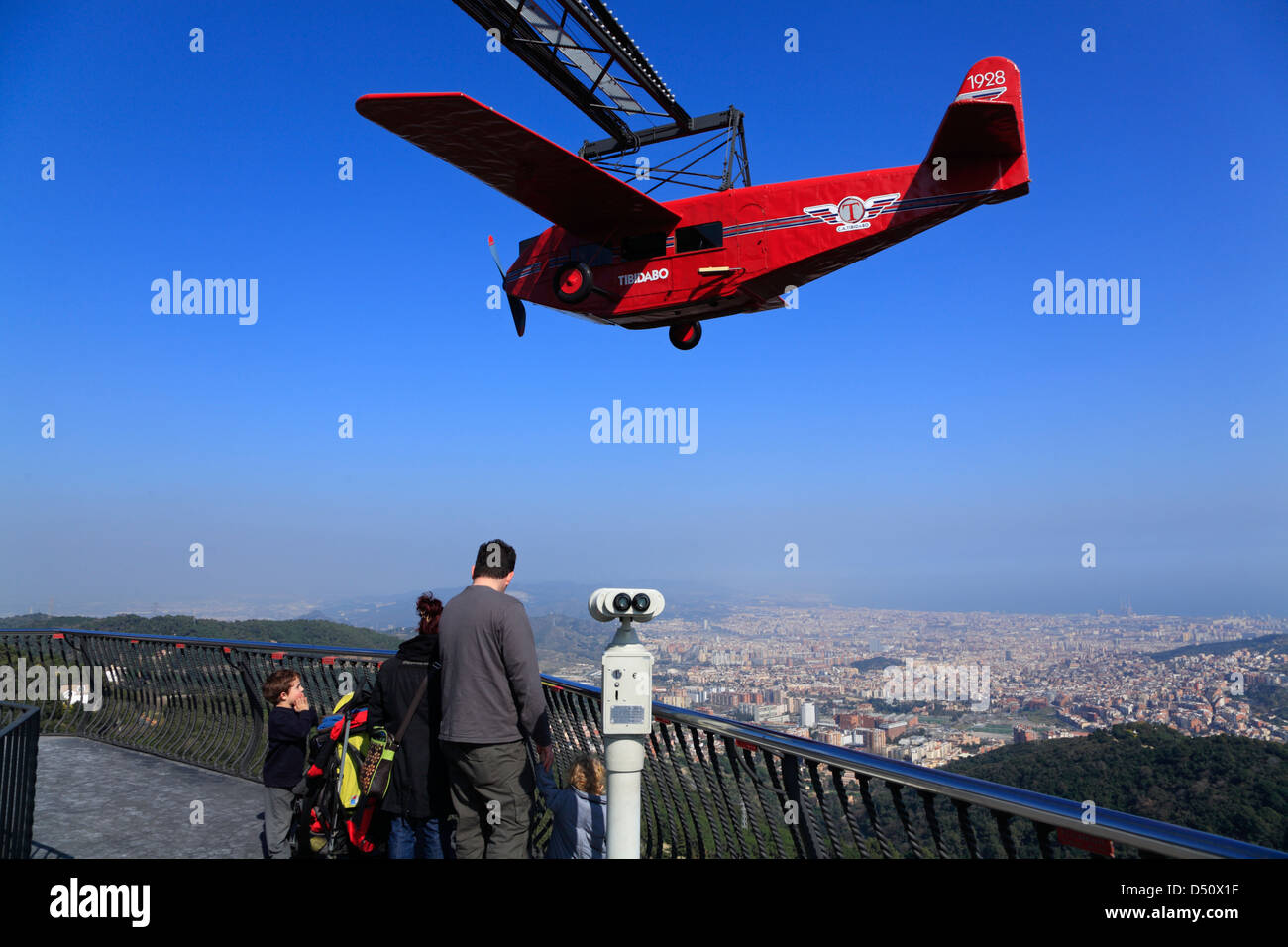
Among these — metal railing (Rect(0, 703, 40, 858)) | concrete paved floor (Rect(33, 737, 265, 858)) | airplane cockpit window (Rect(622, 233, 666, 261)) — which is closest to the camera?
metal railing (Rect(0, 703, 40, 858))

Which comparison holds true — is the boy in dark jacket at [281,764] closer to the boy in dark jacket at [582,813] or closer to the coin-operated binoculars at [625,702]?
the boy in dark jacket at [582,813]

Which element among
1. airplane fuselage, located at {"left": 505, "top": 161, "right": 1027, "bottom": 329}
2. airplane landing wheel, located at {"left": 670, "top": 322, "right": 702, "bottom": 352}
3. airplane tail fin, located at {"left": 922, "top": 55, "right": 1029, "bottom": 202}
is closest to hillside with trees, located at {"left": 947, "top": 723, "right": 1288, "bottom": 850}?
airplane fuselage, located at {"left": 505, "top": 161, "right": 1027, "bottom": 329}

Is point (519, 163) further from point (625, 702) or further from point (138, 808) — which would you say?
point (138, 808)

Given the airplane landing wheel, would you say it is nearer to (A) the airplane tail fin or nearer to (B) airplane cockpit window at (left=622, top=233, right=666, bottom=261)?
(B) airplane cockpit window at (left=622, top=233, right=666, bottom=261)

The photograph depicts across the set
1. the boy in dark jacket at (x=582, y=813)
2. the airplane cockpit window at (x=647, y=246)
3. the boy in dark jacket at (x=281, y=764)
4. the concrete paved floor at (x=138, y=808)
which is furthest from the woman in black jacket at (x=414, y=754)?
the airplane cockpit window at (x=647, y=246)

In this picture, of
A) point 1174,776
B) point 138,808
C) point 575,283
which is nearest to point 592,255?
point 575,283
